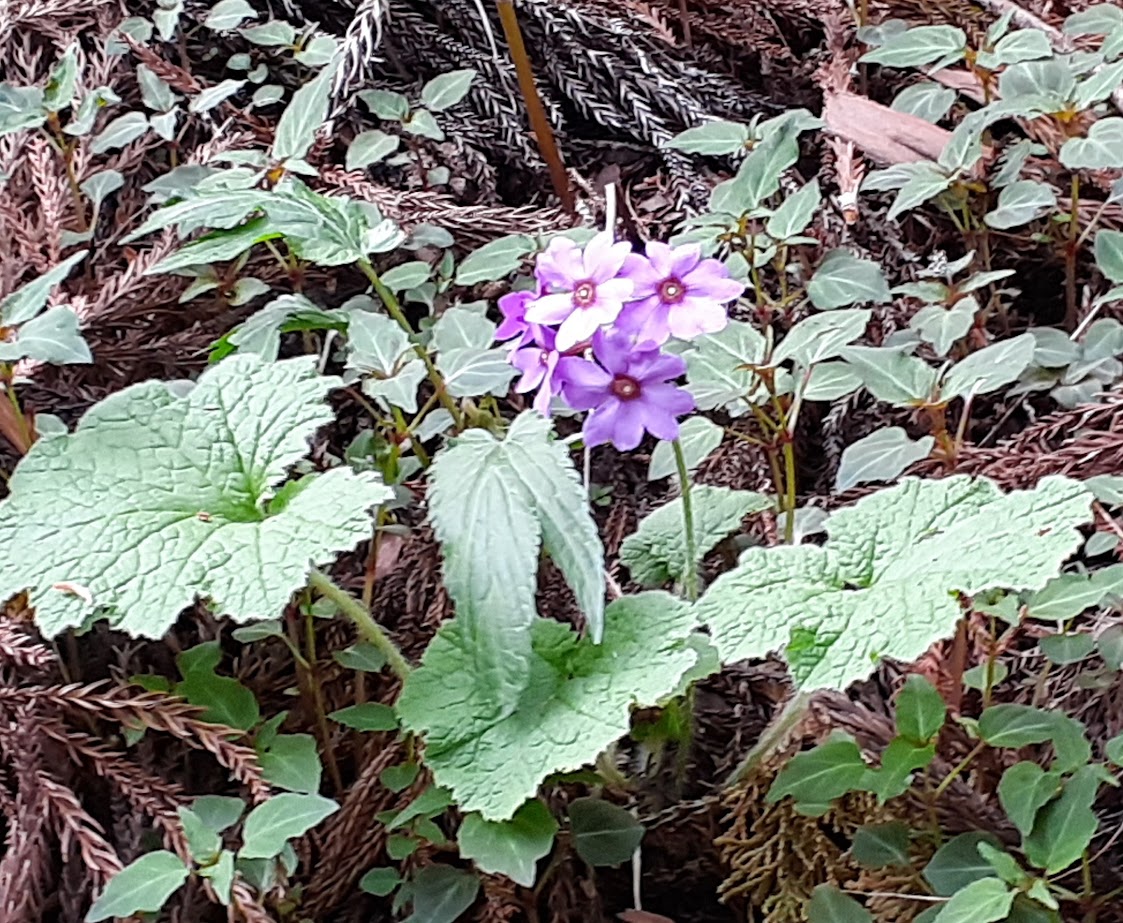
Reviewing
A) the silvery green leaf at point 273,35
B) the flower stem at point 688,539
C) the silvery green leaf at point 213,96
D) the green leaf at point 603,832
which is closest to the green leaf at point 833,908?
the green leaf at point 603,832

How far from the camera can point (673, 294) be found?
901 millimetres

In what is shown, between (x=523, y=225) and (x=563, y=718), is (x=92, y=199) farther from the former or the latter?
(x=563, y=718)

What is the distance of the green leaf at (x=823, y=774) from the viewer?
897 mm

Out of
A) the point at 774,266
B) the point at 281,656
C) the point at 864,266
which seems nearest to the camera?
the point at 281,656

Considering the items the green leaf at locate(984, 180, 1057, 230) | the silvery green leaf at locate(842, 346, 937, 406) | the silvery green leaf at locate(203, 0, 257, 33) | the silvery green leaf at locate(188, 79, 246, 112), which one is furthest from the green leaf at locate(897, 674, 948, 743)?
the silvery green leaf at locate(203, 0, 257, 33)

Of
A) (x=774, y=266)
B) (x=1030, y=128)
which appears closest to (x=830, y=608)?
(x=774, y=266)

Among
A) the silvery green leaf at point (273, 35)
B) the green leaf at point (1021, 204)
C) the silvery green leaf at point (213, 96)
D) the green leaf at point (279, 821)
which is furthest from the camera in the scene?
the silvery green leaf at point (273, 35)

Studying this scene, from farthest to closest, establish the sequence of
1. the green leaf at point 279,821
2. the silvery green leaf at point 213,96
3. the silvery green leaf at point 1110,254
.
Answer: the silvery green leaf at point 213,96
the silvery green leaf at point 1110,254
the green leaf at point 279,821

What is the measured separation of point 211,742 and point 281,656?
0.16 meters

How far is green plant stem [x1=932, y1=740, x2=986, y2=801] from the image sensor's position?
892mm

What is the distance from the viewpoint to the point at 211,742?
38.1 inches

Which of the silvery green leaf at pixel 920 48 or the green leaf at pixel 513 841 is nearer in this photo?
the green leaf at pixel 513 841

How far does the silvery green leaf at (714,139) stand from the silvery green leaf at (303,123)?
39 cm

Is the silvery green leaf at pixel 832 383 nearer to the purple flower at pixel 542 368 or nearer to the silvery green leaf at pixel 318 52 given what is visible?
the purple flower at pixel 542 368
